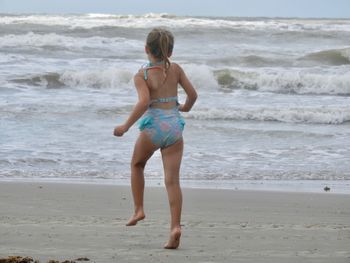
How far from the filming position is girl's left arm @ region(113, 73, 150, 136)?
182 inches

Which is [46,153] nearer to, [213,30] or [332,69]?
[332,69]

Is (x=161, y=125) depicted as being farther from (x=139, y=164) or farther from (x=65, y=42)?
(x=65, y=42)

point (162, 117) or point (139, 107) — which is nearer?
point (139, 107)

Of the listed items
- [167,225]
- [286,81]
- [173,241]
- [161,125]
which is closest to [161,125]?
[161,125]

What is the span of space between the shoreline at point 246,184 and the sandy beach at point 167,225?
27 cm

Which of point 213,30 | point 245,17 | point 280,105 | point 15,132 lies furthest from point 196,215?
point 245,17

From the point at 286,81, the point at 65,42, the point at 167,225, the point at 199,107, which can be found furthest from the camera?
the point at 65,42

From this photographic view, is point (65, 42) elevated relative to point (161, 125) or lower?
lower

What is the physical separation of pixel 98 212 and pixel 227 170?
10.2ft

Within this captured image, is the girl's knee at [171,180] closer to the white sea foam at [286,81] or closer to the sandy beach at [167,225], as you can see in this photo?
the sandy beach at [167,225]

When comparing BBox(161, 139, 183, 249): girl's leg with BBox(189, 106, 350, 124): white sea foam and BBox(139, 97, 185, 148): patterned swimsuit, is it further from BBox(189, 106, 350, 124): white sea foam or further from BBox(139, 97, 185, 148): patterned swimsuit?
BBox(189, 106, 350, 124): white sea foam

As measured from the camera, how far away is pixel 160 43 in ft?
15.7

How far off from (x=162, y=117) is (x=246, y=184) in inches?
150

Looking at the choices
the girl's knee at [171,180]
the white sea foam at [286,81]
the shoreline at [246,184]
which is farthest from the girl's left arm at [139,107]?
the white sea foam at [286,81]
